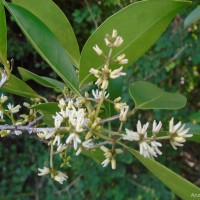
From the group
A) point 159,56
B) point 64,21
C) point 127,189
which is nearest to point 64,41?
point 64,21

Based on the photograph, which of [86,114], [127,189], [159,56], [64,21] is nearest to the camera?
[86,114]

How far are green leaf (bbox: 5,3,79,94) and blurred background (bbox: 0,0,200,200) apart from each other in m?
1.13

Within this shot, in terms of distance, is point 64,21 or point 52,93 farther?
point 52,93

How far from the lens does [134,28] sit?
59cm

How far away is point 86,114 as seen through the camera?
1.73ft

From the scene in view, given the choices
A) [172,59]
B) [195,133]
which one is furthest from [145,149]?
[172,59]

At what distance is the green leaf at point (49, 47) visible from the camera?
0.61 meters

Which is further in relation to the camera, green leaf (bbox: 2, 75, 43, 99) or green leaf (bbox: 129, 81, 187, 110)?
green leaf (bbox: 2, 75, 43, 99)

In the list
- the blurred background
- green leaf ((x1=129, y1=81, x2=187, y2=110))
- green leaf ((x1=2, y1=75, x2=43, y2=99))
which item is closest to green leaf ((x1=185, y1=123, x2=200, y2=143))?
green leaf ((x1=129, y1=81, x2=187, y2=110))

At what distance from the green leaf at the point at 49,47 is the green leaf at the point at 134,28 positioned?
2cm

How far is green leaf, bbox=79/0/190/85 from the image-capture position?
0.55 meters

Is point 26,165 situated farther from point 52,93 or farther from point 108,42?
point 108,42

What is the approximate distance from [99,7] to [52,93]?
696 mm

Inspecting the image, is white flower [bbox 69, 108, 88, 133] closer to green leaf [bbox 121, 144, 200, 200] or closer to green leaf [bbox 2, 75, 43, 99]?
green leaf [bbox 121, 144, 200, 200]
